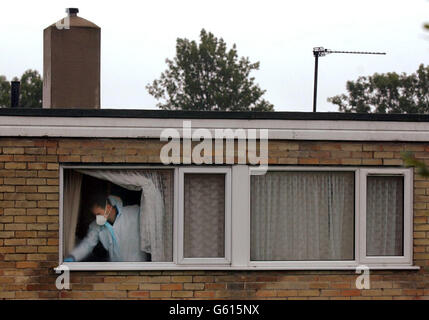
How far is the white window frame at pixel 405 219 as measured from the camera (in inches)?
394

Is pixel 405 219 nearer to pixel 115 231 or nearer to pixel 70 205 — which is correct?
pixel 115 231

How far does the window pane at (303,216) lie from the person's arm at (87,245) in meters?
1.56

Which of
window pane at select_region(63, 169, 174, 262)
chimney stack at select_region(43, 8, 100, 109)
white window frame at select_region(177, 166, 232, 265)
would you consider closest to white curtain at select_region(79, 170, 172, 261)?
window pane at select_region(63, 169, 174, 262)

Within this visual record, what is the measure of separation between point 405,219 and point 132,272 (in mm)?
2800

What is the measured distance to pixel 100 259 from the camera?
9.88 meters

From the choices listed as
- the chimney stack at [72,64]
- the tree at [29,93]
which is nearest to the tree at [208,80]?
the tree at [29,93]

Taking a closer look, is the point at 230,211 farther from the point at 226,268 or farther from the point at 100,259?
the point at 100,259

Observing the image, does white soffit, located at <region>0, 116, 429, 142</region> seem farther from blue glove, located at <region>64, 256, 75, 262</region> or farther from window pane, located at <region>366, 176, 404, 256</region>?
blue glove, located at <region>64, 256, 75, 262</region>

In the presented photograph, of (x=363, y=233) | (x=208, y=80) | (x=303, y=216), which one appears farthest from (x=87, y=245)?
(x=208, y=80)

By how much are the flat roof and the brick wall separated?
10.4 inches

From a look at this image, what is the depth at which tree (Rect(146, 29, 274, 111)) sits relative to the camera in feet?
194

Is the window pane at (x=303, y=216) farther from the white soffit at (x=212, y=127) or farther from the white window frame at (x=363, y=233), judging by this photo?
the white soffit at (x=212, y=127)
